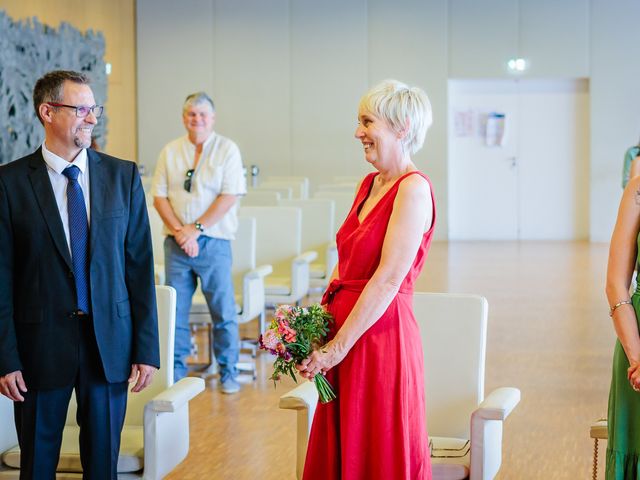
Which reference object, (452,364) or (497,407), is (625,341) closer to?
(497,407)

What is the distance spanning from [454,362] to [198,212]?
265cm

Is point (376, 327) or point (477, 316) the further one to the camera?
point (477, 316)

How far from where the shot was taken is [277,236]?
23.7 ft

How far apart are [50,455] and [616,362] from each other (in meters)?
1.67

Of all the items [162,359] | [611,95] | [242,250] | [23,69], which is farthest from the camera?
[611,95]

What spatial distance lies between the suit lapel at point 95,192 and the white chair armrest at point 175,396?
53 centimetres

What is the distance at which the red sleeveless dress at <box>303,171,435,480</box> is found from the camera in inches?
109

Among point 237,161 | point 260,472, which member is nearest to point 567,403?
point 260,472

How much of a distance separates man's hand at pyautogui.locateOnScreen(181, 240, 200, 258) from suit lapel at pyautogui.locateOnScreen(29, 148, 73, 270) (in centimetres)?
273

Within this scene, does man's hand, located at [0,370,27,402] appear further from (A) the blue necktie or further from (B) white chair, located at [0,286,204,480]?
(B) white chair, located at [0,286,204,480]

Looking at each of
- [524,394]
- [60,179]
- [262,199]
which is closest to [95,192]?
[60,179]

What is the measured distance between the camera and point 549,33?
14.8 metres

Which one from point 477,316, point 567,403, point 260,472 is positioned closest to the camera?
point 477,316

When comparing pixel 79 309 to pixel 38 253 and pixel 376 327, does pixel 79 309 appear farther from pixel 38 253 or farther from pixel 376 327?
pixel 376 327
